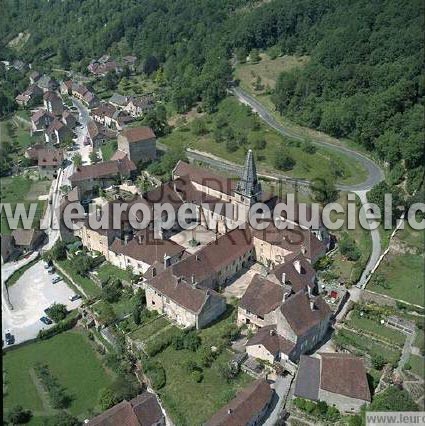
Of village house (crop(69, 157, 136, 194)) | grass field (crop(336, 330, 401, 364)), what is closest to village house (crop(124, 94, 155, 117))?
village house (crop(69, 157, 136, 194))

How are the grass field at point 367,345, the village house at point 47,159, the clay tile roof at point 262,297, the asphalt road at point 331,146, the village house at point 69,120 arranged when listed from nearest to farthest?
1. the grass field at point 367,345
2. the clay tile roof at point 262,297
3. the asphalt road at point 331,146
4. the village house at point 47,159
5. the village house at point 69,120

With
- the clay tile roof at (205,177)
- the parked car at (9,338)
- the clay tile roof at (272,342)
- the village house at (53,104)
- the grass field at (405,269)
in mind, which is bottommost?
the parked car at (9,338)

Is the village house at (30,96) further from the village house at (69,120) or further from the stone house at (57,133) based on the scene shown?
the stone house at (57,133)

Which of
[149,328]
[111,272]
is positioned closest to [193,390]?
[149,328]

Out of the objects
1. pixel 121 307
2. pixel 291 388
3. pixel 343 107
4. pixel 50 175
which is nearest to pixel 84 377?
pixel 121 307

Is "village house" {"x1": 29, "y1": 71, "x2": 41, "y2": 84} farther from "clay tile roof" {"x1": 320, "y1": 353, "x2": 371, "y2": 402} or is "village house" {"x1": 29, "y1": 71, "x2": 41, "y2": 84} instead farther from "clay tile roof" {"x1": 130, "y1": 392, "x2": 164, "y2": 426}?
"clay tile roof" {"x1": 320, "y1": 353, "x2": 371, "y2": 402}

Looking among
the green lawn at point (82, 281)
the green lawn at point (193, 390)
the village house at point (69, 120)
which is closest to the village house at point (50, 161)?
the village house at point (69, 120)
